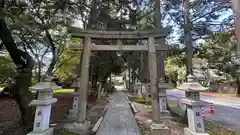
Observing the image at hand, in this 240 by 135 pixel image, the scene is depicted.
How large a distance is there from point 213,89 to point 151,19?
2221 cm

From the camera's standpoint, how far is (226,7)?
21.0ft

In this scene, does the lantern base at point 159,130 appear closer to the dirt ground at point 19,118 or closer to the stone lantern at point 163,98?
the stone lantern at point 163,98

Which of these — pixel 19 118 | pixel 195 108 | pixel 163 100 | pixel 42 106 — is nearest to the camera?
pixel 42 106

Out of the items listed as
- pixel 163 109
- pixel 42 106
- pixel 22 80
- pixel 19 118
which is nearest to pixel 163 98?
pixel 163 109

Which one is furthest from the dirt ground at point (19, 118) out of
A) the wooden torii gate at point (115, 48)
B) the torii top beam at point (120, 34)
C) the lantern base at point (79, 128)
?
the torii top beam at point (120, 34)

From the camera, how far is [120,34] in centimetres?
589

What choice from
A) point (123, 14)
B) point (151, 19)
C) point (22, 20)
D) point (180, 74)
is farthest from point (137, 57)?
point (180, 74)

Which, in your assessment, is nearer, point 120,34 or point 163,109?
point 120,34

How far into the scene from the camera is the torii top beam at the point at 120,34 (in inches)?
224

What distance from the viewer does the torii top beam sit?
18.7ft

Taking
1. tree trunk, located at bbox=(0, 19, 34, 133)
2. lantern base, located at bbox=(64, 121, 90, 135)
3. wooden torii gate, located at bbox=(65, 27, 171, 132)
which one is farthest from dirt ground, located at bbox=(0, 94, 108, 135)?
wooden torii gate, located at bbox=(65, 27, 171, 132)

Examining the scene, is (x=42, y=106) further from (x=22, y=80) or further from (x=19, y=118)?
(x=19, y=118)

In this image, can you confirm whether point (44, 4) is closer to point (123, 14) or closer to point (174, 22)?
point (123, 14)

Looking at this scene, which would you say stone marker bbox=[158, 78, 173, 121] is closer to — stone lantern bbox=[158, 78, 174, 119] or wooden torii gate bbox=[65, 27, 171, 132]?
stone lantern bbox=[158, 78, 174, 119]
